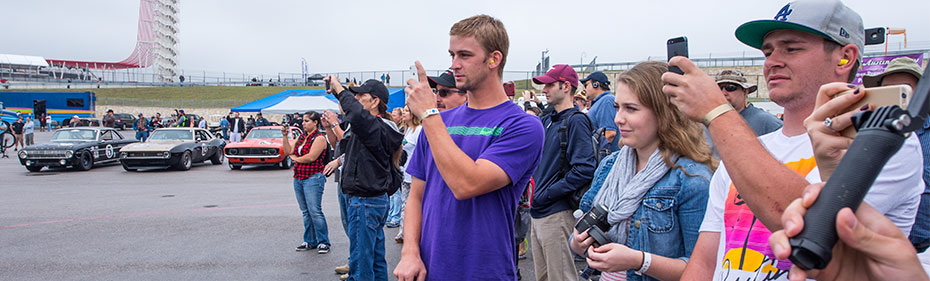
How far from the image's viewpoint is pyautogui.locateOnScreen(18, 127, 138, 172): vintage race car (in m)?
14.0

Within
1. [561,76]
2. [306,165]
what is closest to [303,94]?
[306,165]

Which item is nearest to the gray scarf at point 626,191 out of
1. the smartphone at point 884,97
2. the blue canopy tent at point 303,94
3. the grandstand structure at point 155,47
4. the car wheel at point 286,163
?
the smartphone at point 884,97

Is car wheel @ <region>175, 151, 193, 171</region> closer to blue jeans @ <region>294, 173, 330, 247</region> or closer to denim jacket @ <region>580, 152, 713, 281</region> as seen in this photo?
blue jeans @ <region>294, 173, 330, 247</region>

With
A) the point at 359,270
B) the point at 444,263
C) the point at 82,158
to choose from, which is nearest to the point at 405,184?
the point at 359,270

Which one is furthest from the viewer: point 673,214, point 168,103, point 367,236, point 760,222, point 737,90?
point 168,103

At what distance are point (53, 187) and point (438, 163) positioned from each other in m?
13.3

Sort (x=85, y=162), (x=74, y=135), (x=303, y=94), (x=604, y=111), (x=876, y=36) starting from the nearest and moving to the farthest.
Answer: (x=876, y=36), (x=604, y=111), (x=85, y=162), (x=74, y=135), (x=303, y=94)

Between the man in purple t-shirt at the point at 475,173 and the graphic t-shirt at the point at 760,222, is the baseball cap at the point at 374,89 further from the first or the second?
the graphic t-shirt at the point at 760,222

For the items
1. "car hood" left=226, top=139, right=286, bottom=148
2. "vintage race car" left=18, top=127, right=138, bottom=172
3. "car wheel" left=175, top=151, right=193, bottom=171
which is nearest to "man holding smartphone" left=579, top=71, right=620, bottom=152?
"car hood" left=226, top=139, right=286, bottom=148

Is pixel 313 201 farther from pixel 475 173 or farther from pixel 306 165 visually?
pixel 475 173

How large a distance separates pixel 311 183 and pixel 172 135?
41.1ft

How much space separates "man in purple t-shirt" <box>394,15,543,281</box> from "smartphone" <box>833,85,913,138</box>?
1206 millimetres

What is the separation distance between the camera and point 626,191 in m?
2.17

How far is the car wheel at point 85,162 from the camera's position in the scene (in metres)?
14.5
